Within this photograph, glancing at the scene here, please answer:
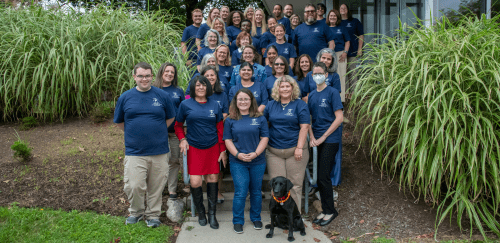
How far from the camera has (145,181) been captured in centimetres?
382

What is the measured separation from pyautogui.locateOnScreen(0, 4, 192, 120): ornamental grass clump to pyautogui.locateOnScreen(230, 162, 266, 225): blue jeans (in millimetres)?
2359

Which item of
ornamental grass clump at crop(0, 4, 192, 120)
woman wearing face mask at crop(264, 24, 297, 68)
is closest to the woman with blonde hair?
woman wearing face mask at crop(264, 24, 297, 68)

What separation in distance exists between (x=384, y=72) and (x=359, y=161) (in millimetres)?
1303

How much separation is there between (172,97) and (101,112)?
236 cm

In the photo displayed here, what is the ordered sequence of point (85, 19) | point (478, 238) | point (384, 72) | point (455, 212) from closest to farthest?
point (478, 238) → point (455, 212) → point (384, 72) → point (85, 19)

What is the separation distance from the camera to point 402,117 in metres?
3.87

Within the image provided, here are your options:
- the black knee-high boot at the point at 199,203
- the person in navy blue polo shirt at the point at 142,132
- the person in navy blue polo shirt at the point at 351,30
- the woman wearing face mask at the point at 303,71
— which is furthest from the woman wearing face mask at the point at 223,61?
the person in navy blue polo shirt at the point at 351,30

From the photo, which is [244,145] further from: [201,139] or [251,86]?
[251,86]

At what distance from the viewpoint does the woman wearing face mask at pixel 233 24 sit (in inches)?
268

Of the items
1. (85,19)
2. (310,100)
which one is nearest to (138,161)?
(310,100)

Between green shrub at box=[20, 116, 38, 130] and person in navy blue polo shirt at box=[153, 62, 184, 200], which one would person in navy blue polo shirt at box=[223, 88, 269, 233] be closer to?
person in navy blue polo shirt at box=[153, 62, 184, 200]

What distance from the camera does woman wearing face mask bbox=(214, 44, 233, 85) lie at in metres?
5.02

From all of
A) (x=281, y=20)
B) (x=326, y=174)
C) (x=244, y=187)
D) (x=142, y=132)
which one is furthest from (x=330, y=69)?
(x=281, y=20)

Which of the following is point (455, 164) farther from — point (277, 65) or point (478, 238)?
point (277, 65)
